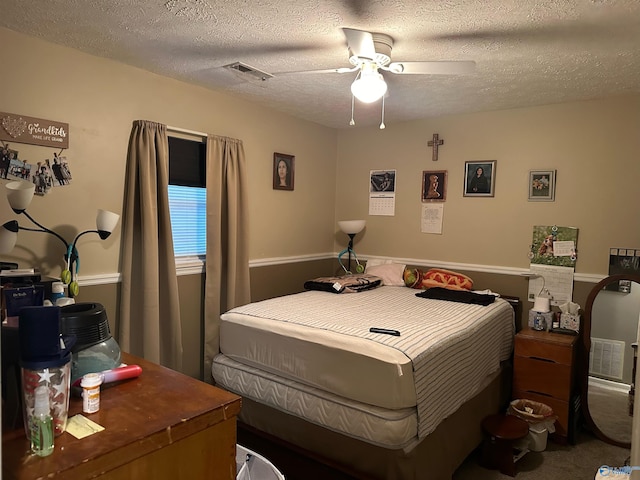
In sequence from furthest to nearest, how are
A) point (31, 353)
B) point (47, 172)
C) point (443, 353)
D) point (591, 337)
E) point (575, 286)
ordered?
point (575, 286)
point (591, 337)
point (47, 172)
point (443, 353)
point (31, 353)

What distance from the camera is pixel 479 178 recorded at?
12.8ft

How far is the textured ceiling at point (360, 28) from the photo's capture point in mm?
1992

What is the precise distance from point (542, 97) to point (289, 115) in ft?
6.88

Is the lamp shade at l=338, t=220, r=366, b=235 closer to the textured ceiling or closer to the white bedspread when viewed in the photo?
the white bedspread

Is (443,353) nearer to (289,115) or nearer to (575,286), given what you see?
(575,286)

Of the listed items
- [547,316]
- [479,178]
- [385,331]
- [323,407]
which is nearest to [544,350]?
[547,316]

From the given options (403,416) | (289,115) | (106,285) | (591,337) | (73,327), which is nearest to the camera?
(73,327)

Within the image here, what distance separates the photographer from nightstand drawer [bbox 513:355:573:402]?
306 cm

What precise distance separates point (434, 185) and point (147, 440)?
3.60 meters

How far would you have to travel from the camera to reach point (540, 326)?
3.36m

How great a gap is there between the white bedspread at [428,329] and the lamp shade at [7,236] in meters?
1.22

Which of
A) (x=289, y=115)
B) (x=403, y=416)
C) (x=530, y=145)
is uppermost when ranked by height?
(x=289, y=115)

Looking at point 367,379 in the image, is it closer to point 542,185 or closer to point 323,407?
point 323,407

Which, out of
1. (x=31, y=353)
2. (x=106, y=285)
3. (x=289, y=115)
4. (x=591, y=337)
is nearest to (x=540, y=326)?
(x=591, y=337)
